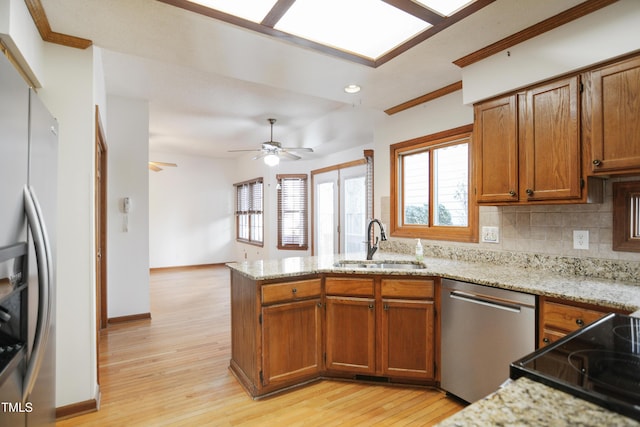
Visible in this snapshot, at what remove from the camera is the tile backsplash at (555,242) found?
81.7 inches

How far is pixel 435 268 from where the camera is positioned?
2.54 m

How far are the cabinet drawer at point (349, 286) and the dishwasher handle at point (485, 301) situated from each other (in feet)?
1.89

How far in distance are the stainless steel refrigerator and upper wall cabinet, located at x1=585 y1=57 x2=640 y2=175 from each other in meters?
2.61

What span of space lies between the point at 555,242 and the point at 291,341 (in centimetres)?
198

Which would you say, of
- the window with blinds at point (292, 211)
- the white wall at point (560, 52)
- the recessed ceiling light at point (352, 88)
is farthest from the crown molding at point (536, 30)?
the window with blinds at point (292, 211)

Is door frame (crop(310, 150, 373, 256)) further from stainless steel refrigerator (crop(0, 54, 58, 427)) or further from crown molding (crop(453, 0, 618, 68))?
stainless steel refrigerator (crop(0, 54, 58, 427))

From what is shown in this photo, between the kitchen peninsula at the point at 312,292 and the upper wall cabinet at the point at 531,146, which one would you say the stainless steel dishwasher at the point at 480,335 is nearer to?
the kitchen peninsula at the point at 312,292

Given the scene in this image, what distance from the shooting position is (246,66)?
254 centimetres

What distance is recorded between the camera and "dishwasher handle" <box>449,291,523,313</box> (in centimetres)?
194

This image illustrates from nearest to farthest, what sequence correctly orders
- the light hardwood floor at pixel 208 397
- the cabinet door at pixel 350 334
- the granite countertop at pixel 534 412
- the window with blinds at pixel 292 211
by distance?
the granite countertop at pixel 534 412, the light hardwood floor at pixel 208 397, the cabinet door at pixel 350 334, the window with blinds at pixel 292 211

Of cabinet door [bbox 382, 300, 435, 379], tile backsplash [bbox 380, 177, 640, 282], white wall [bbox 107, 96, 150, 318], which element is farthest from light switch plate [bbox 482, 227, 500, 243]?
white wall [bbox 107, 96, 150, 318]

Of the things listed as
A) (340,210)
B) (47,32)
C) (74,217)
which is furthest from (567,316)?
(340,210)

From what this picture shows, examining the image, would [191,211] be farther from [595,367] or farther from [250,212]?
[595,367]

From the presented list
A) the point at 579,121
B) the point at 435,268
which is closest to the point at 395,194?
the point at 435,268
